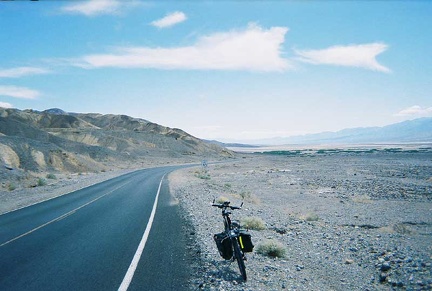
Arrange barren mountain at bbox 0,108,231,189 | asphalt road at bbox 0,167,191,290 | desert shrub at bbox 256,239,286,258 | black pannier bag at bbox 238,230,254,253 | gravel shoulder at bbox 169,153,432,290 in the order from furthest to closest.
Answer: barren mountain at bbox 0,108,231,189 < desert shrub at bbox 256,239,286,258 < gravel shoulder at bbox 169,153,432,290 < black pannier bag at bbox 238,230,254,253 < asphalt road at bbox 0,167,191,290

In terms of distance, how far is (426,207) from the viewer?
21.0 m

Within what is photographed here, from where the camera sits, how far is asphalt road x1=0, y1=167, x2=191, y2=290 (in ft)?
21.9

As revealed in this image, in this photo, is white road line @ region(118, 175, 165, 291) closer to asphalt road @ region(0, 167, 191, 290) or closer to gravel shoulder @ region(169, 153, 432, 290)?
asphalt road @ region(0, 167, 191, 290)

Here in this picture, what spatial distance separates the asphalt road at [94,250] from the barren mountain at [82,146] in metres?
22.4

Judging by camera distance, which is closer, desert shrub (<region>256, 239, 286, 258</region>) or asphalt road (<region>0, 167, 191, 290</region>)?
asphalt road (<region>0, 167, 191, 290</region>)

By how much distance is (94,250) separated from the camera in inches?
350

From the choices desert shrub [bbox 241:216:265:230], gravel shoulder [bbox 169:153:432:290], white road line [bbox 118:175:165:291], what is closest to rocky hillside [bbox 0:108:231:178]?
white road line [bbox 118:175:165:291]

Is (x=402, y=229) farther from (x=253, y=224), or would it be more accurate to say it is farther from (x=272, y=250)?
(x=272, y=250)

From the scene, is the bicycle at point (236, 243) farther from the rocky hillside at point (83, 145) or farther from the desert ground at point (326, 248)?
the rocky hillside at point (83, 145)

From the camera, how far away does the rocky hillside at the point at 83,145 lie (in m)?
45.8

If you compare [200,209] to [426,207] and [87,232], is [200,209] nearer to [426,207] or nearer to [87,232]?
[87,232]

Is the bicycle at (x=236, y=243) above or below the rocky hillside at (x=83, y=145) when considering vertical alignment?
below

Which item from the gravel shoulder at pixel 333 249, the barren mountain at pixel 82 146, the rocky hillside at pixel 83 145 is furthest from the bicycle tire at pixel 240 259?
the rocky hillside at pixel 83 145

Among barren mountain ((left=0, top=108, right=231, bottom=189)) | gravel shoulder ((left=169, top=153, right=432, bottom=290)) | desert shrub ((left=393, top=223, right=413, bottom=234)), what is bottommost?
desert shrub ((left=393, top=223, right=413, bottom=234))
